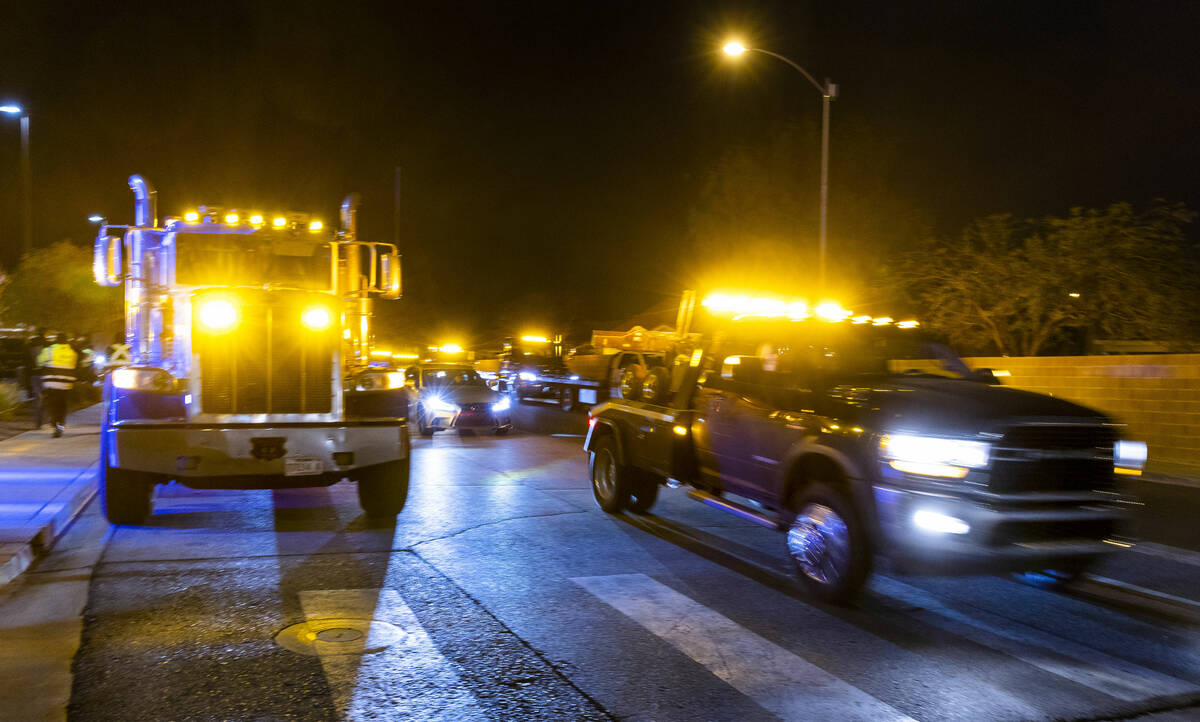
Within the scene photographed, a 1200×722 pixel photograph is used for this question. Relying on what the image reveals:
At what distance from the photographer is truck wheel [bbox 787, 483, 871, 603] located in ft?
20.2

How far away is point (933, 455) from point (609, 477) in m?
4.69

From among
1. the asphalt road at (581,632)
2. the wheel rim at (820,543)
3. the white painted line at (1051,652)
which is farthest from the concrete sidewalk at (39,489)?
the white painted line at (1051,652)

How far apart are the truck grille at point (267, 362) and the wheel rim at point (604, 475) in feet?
9.39

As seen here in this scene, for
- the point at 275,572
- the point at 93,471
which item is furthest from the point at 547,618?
the point at 93,471

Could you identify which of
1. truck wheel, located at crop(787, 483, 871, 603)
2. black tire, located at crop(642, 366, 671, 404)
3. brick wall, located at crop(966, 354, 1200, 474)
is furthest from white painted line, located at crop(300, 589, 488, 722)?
brick wall, located at crop(966, 354, 1200, 474)

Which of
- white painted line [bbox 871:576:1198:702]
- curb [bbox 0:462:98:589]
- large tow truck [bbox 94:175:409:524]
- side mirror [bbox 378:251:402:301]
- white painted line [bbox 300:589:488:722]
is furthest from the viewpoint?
side mirror [bbox 378:251:402:301]

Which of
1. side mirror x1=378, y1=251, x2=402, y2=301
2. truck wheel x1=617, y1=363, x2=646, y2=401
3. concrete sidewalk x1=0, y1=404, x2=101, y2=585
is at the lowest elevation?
concrete sidewalk x1=0, y1=404, x2=101, y2=585

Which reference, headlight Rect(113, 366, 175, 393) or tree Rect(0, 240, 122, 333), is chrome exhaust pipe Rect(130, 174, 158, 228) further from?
tree Rect(0, 240, 122, 333)

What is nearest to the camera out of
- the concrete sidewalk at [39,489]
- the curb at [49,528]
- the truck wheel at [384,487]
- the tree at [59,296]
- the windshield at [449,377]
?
the curb at [49,528]

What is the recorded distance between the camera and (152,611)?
604 cm

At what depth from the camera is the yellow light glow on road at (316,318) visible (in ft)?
30.0

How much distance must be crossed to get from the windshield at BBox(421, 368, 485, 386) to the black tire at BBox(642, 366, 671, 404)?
10536 millimetres

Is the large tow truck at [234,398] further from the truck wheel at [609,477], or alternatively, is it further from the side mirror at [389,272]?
the truck wheel at [609,477]

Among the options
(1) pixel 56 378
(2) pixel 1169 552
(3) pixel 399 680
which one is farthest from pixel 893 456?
(1) pixel 56 378
